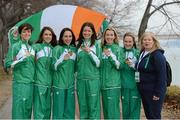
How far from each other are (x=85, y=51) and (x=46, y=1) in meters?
19.5

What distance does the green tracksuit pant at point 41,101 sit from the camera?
7.50 metres

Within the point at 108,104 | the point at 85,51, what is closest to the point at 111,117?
the point at 108,104

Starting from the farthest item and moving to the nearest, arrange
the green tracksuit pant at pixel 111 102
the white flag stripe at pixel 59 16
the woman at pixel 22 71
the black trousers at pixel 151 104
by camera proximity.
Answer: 1. the white flag stripe at pixel 59 16
2. the green tracksuit pant at pixel 111 102
3. the woman at pixel 22 71
4. the black trousers at pixel 151 104

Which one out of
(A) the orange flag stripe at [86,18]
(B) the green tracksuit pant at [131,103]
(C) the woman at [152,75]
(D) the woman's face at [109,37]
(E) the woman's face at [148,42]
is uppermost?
(A) the orange flag stripe at [86,18]

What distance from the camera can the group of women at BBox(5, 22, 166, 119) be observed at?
7.43 meters

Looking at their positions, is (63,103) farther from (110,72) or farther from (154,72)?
(154,72)

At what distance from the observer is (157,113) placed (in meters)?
7.22

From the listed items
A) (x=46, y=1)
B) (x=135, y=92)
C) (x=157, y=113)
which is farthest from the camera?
(x=46, y=1)

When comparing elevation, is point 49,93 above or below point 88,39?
below

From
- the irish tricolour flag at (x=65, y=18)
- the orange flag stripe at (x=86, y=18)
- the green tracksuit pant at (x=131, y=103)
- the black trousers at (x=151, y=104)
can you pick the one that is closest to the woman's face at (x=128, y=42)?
the green tracksuit pant at (x=131, y=103)

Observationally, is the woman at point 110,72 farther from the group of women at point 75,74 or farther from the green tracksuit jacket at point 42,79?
the green tracksuit jacket at point 42,79

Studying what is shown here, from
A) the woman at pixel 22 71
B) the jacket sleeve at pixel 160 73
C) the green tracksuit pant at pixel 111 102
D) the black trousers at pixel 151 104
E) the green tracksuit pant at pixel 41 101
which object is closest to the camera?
the jacket sleeve at pixel 160 73

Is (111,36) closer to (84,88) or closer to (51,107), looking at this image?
(84,88)

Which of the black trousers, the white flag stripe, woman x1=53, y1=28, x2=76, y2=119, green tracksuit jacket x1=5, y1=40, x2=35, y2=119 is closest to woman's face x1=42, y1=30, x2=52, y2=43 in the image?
woman x1=53, y1=28, x2=76, y2=119
